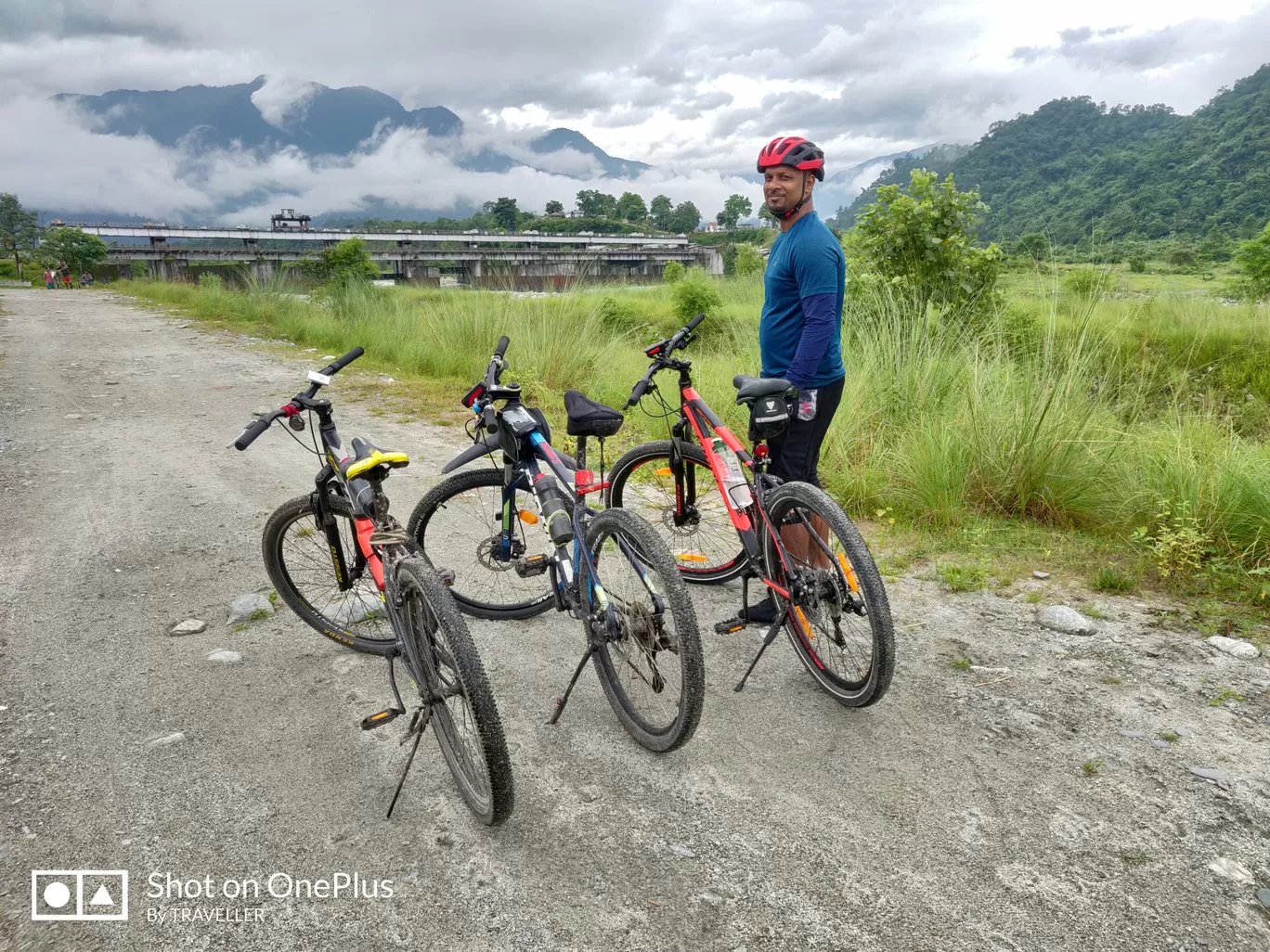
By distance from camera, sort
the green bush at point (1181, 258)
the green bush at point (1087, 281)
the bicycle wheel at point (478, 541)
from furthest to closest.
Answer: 1. the green bush at point (1181, 258)
2. the green bush at point (1087, 281)
3. the bicycle wheel at point (478, 541)

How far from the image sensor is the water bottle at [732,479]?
10.3 feet

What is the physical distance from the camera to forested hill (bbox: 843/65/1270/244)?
15.9 meters

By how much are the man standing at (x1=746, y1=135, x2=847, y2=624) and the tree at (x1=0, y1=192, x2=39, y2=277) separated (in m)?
83.1

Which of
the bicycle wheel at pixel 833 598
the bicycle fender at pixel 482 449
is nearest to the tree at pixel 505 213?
the bicycle fender at pixel 482 449

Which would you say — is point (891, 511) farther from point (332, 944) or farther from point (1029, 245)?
point (332, 944)

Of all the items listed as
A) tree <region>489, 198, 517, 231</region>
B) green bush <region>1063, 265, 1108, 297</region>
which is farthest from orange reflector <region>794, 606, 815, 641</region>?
tree <region>489, 198, 517, 231</region>

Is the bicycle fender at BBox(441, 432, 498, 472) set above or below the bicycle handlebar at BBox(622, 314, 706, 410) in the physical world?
below

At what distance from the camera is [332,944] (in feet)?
6.36

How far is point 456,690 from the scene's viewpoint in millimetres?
2238

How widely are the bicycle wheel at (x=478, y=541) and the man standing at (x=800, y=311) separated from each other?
1.09m

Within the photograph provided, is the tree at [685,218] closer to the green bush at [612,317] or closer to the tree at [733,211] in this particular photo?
the tree at [733,211]

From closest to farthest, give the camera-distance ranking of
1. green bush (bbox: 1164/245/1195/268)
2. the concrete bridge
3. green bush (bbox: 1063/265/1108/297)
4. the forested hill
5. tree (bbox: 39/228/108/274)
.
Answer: green bush (bbox: 1063/265/1108/297) → green bush (bbox: 1164/245/1195/268) → the forested hill → tree (bbox: 39/228/108/274) → the concrete bridge

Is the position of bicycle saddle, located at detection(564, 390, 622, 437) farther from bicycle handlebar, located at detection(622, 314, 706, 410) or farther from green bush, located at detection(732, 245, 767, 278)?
green bush, located at detection(732, 245, 767, 278)

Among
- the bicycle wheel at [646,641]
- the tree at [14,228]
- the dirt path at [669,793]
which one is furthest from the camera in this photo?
the tree at [14,228]
